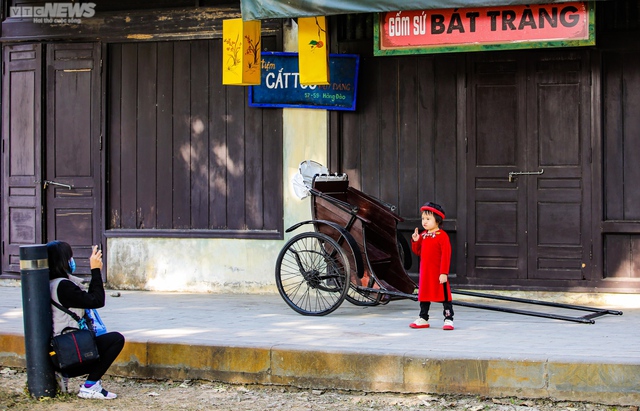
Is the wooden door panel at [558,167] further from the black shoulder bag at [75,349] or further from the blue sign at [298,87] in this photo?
the black shoulder bag at [75,349]

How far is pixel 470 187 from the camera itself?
9445 millimetres

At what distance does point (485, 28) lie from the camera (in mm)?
8445

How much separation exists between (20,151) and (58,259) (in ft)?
16.4

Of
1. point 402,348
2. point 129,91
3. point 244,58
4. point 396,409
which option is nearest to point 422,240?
point 402,348

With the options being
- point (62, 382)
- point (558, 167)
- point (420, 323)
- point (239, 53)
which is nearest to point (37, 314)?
point (62, 382)

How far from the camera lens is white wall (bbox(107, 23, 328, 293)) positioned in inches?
392

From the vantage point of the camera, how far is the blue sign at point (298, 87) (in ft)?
32.0

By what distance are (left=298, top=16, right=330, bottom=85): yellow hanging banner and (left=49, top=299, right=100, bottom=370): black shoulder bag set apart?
3.92m

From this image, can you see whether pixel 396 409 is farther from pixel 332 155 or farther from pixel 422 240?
pixel 332 155

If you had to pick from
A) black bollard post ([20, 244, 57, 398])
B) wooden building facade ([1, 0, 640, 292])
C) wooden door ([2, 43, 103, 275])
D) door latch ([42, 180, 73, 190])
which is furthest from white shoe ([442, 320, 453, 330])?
door latch ([42, 180, 73, 190])

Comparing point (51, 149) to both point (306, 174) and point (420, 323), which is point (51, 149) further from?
point (420, 323)

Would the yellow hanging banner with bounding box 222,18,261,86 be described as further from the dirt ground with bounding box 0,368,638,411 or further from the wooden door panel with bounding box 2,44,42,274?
the dirt ground with bounding box 0,368,638,411

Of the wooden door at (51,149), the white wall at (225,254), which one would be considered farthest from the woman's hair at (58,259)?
the wooden door at (51,149)

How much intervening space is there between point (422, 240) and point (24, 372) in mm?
3334
